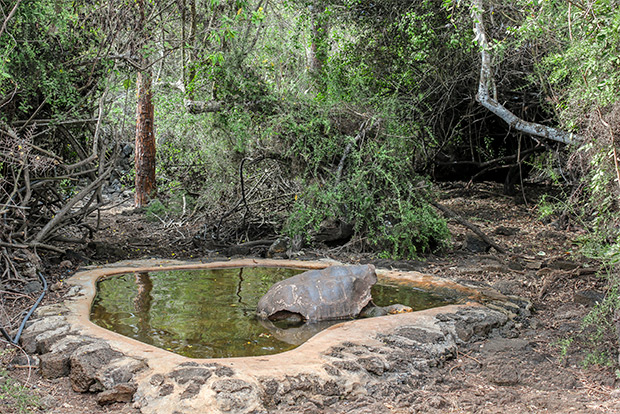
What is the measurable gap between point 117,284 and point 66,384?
93.3 inches

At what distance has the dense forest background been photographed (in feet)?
18.0

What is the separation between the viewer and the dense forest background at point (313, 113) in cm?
549

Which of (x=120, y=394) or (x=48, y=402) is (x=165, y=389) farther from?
(x=48, y=402)

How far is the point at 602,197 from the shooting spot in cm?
448

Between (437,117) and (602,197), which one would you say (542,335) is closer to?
(602,197)

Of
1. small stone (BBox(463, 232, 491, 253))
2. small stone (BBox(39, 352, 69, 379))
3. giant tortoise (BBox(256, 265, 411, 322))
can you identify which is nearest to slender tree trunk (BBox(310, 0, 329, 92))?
small stone (BBox(463, 232, 491, 253))

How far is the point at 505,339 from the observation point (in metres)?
4.70

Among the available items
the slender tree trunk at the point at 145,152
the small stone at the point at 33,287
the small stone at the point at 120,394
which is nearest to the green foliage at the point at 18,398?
the small stone at the point at 120,394

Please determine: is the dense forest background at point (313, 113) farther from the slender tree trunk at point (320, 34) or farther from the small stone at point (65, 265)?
the small stone at point (65, 265)

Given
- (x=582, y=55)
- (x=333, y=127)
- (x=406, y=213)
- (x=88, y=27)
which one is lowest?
(x=406, y=213)

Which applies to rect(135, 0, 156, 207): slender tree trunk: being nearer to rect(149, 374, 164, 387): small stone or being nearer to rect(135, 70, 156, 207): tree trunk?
rect(135, 70, 156, 207): tree trunk

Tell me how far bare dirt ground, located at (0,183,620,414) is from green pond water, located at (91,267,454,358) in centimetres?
72

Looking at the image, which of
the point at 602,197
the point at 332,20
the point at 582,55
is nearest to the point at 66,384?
the point at 602,197

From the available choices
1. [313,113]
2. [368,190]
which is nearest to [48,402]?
[368,190]
